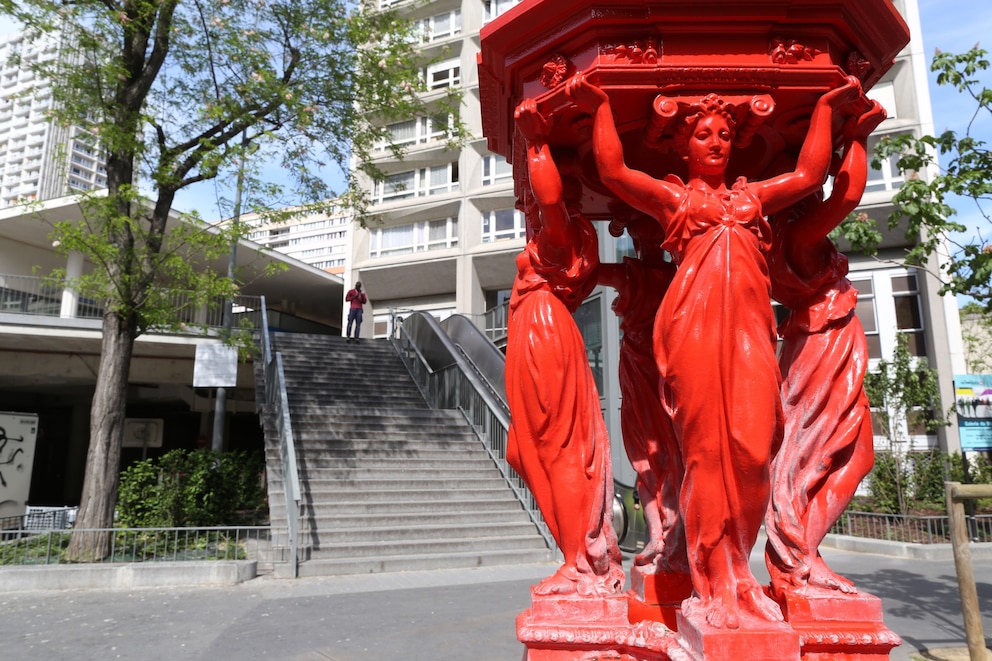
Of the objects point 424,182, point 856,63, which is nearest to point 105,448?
point 856,63

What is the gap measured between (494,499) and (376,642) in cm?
564

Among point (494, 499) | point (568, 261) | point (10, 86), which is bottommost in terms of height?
point (494, 499)

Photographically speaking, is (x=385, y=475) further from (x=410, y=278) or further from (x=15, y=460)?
(x=410, y=278)

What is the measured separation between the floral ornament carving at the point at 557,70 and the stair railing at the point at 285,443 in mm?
6959

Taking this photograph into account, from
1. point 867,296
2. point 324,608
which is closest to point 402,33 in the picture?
point 324,608

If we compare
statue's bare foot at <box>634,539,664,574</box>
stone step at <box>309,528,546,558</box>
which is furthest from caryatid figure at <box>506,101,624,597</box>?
stone step at <box>309,528,546,558</box>

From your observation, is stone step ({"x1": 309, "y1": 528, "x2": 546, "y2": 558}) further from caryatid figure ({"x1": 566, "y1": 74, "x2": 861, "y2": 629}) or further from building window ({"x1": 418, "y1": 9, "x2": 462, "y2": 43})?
building window ({"x1": 418, "y1": 9, "x2": 462, "y2": 43})

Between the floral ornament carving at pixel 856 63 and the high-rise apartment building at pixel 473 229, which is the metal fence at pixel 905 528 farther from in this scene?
the floral ornament carving at pixel 856 63

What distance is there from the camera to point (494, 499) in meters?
10.6

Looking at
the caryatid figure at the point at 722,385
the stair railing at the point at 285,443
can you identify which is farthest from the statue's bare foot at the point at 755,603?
the stair railing at the point at 285,443

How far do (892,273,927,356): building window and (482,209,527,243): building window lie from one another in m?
12.9

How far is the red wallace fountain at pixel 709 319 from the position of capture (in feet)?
7.06

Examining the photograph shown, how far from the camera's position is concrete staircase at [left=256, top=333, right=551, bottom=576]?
Result: 8961mm

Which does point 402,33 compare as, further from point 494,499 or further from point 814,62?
point 814,62
